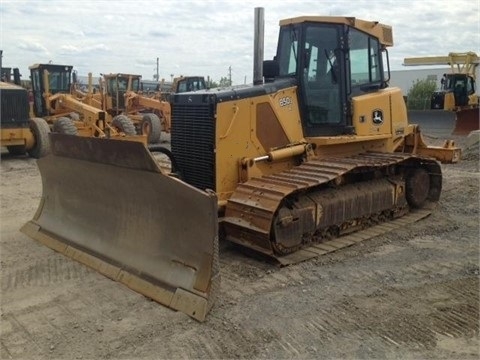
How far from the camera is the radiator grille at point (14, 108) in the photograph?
40.9ft

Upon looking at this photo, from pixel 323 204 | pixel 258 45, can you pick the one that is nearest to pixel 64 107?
pixel 258 45

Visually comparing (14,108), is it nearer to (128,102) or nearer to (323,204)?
(128,102)

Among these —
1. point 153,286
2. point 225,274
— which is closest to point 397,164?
point 225,274

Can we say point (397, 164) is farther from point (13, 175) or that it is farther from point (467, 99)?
point (467, 99)

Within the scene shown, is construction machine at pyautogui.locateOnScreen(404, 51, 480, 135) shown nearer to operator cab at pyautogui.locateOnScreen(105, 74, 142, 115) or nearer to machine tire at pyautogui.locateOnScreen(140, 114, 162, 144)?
machine tire at pyautogui.locateOnScreen(140, 114, 162, 144)

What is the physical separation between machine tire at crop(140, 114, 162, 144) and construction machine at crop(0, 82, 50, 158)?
14.0 ft

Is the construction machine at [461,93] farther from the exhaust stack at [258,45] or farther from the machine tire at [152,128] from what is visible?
the exhaust stack at [258,45]

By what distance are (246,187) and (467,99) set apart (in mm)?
19700

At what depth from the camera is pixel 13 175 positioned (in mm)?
10969

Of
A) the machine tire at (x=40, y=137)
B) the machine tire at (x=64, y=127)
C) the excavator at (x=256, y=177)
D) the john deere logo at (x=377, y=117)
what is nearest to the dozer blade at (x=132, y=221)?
the excavator at (x=256, y=177)

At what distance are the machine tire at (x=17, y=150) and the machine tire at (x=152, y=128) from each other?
4.22 m

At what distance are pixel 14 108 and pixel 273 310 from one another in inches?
418

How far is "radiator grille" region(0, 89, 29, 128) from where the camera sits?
1248cm

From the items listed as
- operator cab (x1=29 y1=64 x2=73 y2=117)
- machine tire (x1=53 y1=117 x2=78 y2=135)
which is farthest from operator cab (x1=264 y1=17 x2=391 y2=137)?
operator cab (x1=29 y1=64 x2=73 y2=117)
